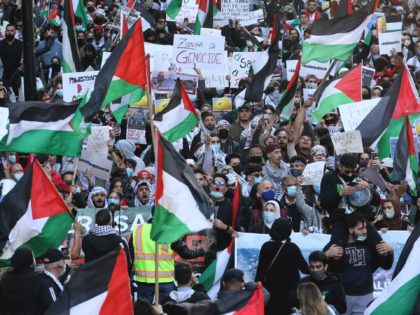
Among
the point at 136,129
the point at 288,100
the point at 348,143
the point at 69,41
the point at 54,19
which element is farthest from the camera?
the point at 54,19

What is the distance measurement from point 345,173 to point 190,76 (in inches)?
276

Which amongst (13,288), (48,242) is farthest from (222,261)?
(13,288)

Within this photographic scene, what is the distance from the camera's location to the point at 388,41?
23047 mm

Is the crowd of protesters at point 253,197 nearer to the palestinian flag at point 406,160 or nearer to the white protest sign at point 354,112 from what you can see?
the palestinian flag at point 406,160

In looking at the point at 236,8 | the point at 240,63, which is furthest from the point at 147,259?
the point at 236,8

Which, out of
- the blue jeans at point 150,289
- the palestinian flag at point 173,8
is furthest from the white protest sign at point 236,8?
the blue jeans at point 150,289

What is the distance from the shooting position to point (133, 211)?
1470 cm

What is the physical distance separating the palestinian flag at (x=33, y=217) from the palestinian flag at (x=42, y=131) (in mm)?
1072

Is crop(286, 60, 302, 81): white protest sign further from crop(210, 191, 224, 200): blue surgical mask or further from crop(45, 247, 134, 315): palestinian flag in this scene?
crop(45, 247, 134, 315): palestinian flag

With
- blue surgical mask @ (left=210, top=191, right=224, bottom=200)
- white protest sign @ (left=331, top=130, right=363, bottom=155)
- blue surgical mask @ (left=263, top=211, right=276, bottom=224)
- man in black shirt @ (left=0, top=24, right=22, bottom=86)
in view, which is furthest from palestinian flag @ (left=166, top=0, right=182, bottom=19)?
blue surgical mask @ (left=263, top=211, right=276, bottom=224)

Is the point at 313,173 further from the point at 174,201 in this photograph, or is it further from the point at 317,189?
the point at 174,201

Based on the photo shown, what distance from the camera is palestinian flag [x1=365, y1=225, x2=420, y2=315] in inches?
401

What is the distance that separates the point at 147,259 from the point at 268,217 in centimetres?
161

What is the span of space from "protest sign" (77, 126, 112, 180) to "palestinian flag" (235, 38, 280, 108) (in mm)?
3318
